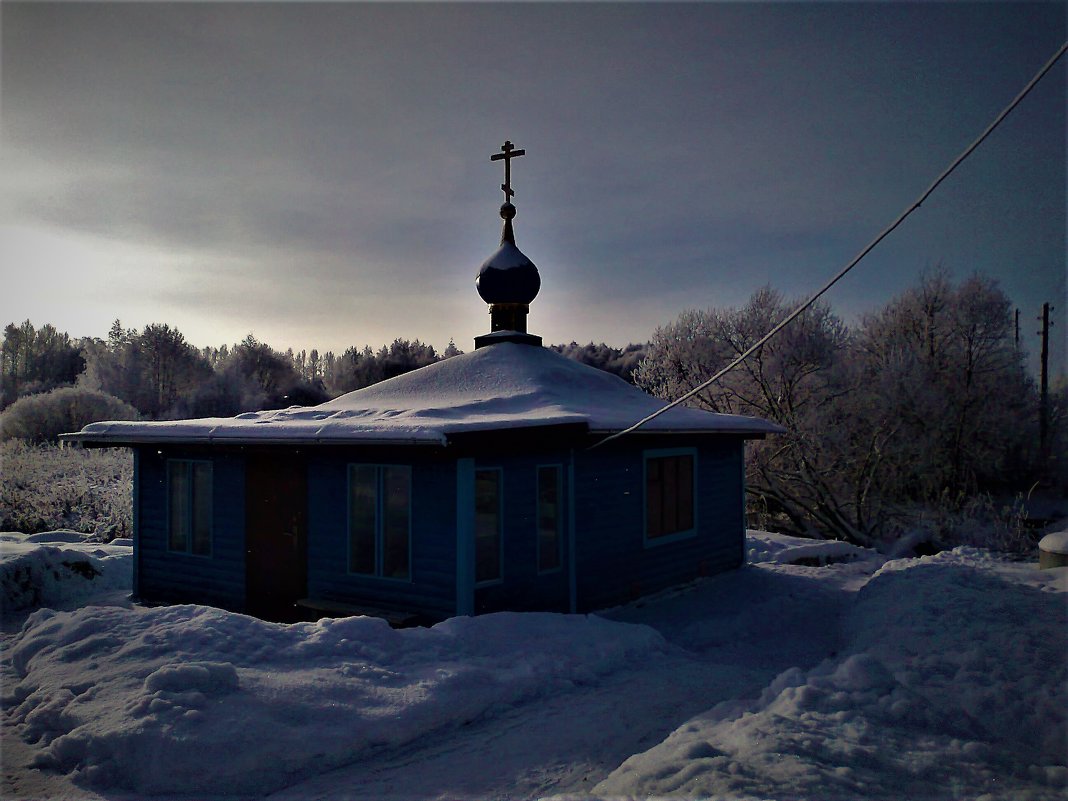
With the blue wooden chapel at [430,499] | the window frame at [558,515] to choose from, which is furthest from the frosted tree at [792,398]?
the window frame at [558,515]

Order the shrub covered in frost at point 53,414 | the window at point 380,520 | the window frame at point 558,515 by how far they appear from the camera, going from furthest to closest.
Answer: the shrub covered in frost at point 53,414 → the window frame at point 558,515 → the window at point 380,520

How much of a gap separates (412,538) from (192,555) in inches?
148

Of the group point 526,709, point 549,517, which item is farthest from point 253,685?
point 549,517

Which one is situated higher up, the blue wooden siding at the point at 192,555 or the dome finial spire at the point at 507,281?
the dome finial spire at the point at 507,281

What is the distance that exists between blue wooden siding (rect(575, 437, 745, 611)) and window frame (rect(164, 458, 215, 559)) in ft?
16.2

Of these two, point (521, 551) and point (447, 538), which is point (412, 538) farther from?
point (521, 551)

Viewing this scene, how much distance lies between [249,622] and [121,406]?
3166cm

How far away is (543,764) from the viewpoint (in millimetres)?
4910

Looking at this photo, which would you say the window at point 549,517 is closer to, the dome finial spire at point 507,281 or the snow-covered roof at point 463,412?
the snow-covered roof at point 463,412

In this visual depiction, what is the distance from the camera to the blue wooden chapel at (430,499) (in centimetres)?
828

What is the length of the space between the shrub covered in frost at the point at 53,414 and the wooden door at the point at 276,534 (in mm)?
25961

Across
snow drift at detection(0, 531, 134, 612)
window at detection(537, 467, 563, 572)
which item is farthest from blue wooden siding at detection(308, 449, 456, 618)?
snow drift at detection(0, 531, 134, 612)

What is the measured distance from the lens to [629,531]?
10336 millimetres

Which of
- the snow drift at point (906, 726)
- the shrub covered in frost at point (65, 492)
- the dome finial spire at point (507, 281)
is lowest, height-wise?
the shrub covered in frost at point (65, 492)
